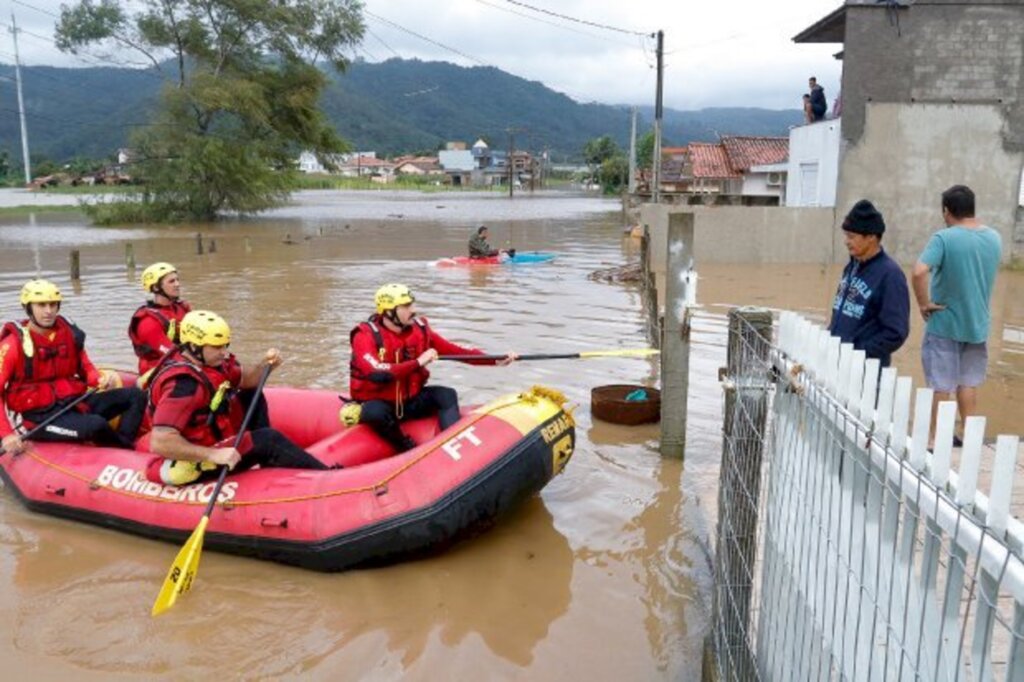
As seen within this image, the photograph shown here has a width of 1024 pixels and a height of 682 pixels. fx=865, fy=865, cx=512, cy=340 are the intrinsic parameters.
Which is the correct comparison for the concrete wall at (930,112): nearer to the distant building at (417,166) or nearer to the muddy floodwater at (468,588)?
the muddy floodwater at (468,588)

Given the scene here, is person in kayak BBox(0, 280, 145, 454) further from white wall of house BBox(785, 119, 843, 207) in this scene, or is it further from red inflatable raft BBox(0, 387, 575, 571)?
white wall of house BBox(785, 119, 843, 207)

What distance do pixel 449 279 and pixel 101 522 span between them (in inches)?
508

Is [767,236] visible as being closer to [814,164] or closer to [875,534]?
[814,164]

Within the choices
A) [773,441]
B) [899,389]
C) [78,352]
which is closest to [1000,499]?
[899,389]

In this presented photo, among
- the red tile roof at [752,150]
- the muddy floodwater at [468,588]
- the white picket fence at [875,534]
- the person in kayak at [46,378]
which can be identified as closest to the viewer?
the white picket fence at [875,534]

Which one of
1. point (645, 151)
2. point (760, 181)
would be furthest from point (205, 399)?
point (645, 151)

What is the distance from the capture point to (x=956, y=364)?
Answer: 5.41 metres

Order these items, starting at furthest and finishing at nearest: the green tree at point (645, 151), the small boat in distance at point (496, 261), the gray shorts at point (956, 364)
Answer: the green tree at point (645, 151) < the small boat in distance at point (496, 261) < the gray shorts at point (956, 364)

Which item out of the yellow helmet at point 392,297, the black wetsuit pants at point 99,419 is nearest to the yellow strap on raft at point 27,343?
the black wetsuit pants at point 99,419

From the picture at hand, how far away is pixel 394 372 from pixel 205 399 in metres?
1.31

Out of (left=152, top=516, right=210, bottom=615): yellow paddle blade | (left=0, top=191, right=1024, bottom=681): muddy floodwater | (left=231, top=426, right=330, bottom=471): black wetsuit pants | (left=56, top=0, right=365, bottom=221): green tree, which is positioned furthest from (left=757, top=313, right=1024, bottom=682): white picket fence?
(left=56, top=0, right=365, bottom=221): green tree

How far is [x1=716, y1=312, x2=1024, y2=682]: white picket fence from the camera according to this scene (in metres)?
1.52

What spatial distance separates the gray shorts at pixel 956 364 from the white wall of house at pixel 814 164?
14171 mm

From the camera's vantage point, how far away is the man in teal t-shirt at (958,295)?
519cm
